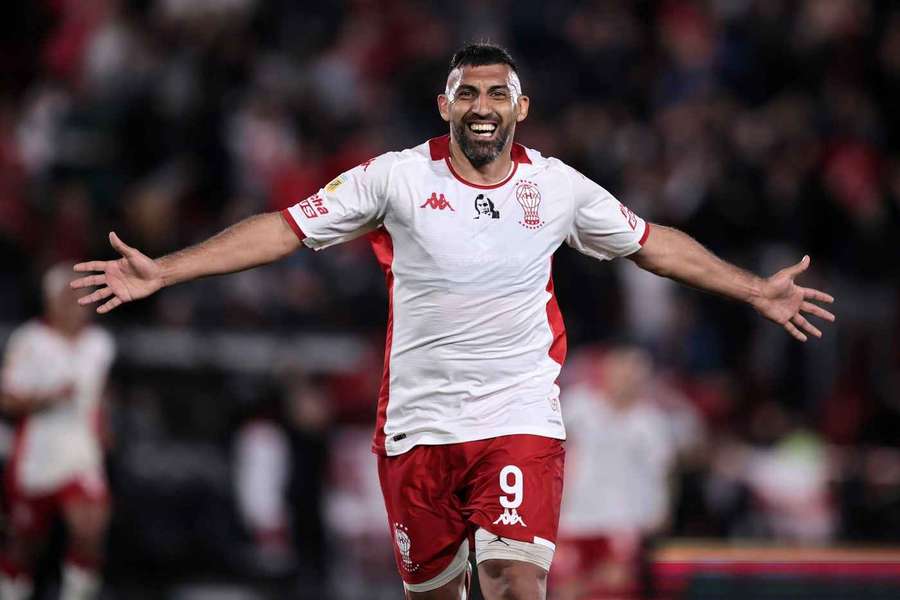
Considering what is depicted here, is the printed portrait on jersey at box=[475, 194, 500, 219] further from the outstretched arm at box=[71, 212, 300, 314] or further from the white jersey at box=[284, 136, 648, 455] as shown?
the outstretched arm at box=[71, 212, 300, 314]

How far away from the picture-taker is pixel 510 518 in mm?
6230

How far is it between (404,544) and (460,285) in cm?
115

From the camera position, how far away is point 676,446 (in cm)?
1355

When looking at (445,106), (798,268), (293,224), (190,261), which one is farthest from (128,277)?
(798,268)

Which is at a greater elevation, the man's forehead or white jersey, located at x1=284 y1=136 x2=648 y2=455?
the man's forehead

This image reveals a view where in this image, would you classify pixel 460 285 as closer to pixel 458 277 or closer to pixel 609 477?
pixel 458 277

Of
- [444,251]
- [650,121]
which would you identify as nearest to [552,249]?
[444,251]

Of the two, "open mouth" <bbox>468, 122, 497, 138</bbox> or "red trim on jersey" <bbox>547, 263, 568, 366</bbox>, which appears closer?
"open mouth" <bbox>468, 122, 497, 138</bbox>

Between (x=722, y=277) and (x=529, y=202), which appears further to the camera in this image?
(x=722, y=277)

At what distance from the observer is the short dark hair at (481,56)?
21.0ft

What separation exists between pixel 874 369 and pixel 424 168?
8.56 m

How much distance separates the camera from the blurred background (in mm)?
12992

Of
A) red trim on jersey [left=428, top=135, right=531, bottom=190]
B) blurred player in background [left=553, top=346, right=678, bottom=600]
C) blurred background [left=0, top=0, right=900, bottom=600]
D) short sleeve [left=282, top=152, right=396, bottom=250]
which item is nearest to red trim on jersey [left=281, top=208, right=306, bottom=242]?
short sleeve [left=282, top=152, right=396, bottom=250]

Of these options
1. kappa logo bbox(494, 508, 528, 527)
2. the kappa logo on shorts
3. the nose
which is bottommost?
kappa logo bbox(494, 508, 528, 527)
